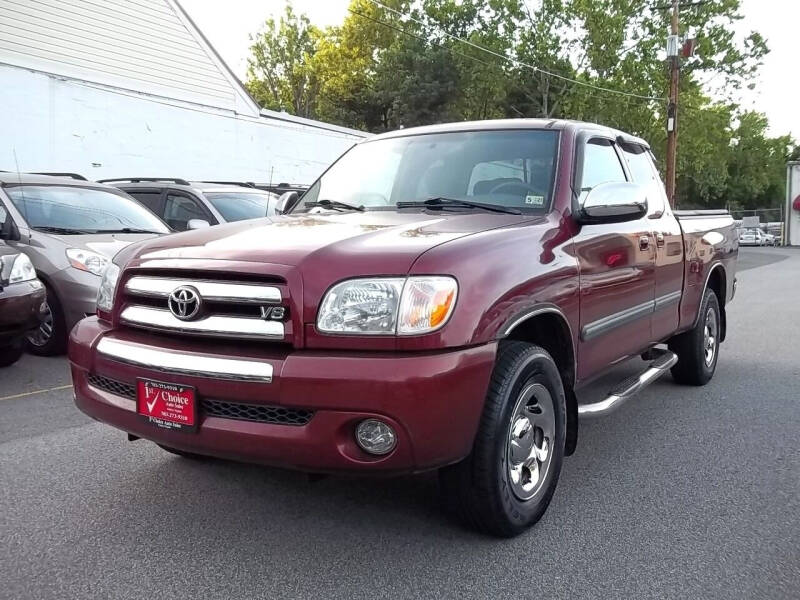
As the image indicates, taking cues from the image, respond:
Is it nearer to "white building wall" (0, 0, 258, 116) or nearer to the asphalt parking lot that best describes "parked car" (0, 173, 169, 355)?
the asphalt parking lot

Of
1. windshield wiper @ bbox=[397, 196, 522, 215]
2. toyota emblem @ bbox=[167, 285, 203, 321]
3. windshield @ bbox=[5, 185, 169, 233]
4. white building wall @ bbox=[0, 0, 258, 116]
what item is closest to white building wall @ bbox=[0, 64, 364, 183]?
white building wall @ bbox=[0, 0, 258, 116]

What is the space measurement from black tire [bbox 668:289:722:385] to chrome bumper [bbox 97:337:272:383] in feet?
13.1

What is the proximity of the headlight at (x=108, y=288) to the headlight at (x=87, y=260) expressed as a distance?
3.48 m

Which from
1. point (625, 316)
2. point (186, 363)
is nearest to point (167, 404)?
point (186, 363)

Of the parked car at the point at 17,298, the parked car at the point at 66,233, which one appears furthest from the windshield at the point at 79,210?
the parked car at the point at 17,298

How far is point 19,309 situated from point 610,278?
4419mm

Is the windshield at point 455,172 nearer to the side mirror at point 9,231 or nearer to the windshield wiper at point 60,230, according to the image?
the side mirror at point 9,231

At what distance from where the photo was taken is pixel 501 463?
2.98m

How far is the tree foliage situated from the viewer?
32500 millimetres

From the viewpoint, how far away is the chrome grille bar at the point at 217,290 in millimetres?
2811

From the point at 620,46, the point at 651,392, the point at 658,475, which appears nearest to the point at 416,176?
the point at 658,475

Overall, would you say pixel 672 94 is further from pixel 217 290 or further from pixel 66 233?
pixel 217 290

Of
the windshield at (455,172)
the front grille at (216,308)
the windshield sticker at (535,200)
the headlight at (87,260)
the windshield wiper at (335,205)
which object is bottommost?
the headlight at (87,260)

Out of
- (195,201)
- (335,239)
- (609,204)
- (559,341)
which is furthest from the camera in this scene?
(195,201)
